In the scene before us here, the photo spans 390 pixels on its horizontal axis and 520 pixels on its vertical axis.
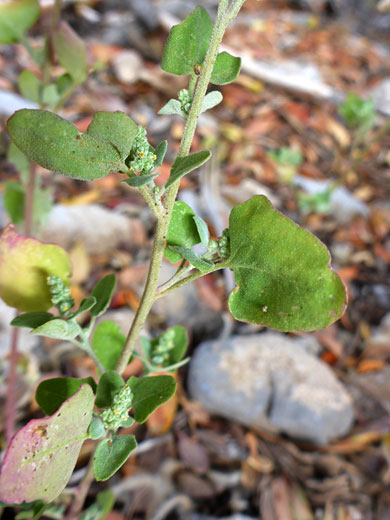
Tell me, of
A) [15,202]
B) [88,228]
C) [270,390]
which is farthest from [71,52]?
[270,390]

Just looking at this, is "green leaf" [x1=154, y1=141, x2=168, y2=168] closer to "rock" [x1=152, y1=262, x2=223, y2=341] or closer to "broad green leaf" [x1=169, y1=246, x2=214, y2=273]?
"broad green leaf" [x1=169, y1=246, x2=214, y2=273]

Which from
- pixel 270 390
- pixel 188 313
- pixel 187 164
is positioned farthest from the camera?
pixel 188 313

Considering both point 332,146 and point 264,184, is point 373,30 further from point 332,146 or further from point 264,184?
point 264,184

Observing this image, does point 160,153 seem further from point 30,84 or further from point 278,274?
point 30,84

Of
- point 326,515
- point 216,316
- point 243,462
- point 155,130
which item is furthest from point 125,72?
point 326,515

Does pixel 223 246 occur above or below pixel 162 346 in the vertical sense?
above

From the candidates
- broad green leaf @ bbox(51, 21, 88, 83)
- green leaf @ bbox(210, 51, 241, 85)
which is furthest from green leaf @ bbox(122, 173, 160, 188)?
broad green leaf @ bbox(51, 21, 88, 83)
